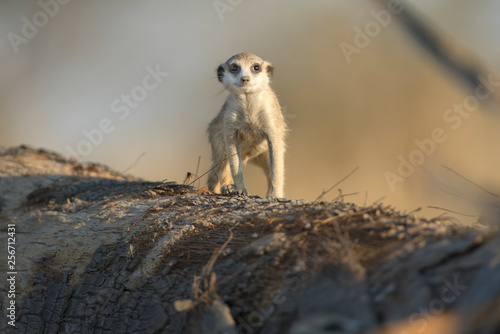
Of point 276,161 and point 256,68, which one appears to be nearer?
point 276,161

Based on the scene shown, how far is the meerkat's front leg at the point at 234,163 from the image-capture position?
547 centimetres

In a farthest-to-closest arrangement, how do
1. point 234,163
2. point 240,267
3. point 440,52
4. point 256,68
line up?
1. point 256,68
2. point 234,163
3. point 240,267
4. point 440,52

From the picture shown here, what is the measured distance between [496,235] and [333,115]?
10.8 metres

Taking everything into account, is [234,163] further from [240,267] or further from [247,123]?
Result: [240,267]

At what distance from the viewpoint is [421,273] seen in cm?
244

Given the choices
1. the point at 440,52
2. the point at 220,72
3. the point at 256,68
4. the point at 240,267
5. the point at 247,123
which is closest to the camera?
the point at 440,52

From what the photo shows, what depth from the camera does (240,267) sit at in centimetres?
300

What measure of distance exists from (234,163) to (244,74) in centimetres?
92

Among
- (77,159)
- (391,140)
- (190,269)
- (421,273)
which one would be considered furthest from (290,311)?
(391,140)

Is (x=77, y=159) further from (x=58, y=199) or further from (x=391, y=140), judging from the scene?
(x=391, y=140)

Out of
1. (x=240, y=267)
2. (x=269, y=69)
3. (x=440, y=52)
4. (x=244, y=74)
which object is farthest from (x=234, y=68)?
(x=440, y=52)

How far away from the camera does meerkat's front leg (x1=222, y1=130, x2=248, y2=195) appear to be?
18.0 feet

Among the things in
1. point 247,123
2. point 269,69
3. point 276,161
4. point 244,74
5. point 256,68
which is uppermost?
point 269,69

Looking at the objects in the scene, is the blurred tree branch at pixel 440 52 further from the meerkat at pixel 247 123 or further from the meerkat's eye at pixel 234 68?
the meerkat's eye at pixel 234 68
